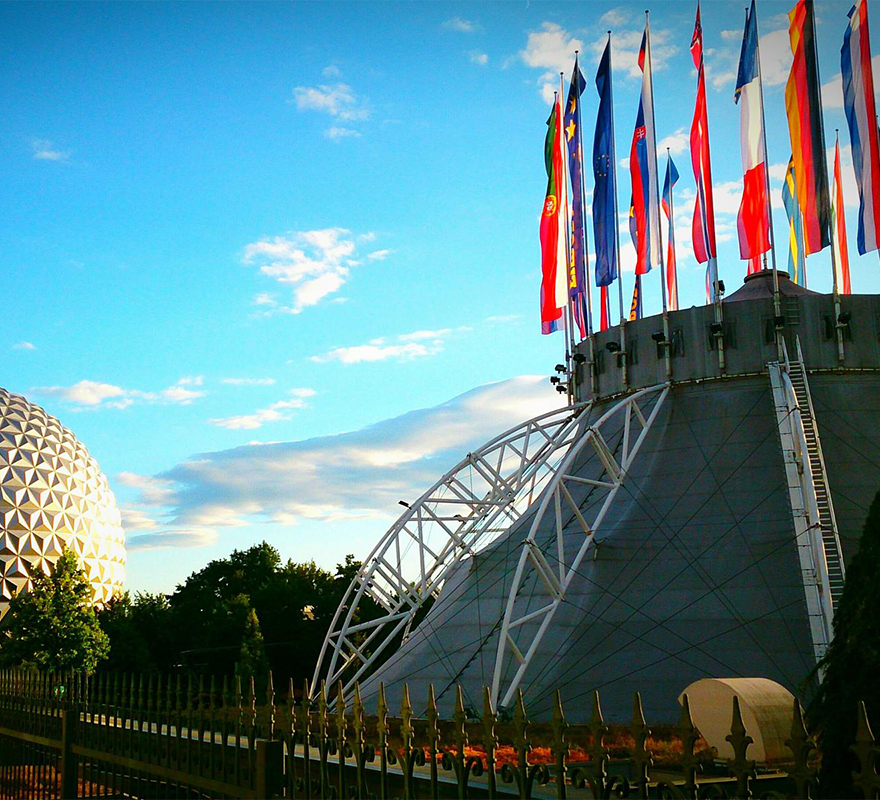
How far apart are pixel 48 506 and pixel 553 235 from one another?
39.1 meters

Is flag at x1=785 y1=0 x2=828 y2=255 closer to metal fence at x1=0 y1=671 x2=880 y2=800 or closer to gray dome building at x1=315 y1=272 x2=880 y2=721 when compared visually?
gray dome building at x1=315 y1=272 x2=880 y2=721

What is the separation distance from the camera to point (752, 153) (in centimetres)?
2678

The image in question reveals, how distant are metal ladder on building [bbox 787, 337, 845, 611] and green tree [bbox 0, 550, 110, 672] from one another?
112 feet

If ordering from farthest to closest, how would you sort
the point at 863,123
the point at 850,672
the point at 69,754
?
1. the point at 863,123
2. the point at 850,672
3. the point at 69,754

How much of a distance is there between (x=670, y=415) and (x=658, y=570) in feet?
18.5

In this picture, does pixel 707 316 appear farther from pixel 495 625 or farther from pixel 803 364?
pixel 495 625

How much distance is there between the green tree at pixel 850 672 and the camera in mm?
9367

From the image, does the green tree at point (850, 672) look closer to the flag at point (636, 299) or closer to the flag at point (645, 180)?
the flag at point (645, 180)

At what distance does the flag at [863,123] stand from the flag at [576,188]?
8213mm

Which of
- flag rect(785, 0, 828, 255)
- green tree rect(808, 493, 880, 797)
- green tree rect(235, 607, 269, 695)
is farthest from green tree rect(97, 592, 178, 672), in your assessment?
green tree rect(808, 493, 880, 797)

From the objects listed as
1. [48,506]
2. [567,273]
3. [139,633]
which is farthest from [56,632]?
[567,273]

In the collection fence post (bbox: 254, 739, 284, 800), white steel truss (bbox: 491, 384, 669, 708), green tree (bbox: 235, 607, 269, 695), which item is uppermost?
white steel truss (bbox: 491, 384, 669, 708)

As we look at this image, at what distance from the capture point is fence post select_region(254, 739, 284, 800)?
666cm

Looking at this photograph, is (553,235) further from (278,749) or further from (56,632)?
(56,632)
